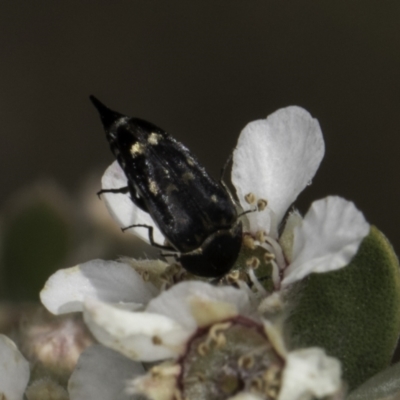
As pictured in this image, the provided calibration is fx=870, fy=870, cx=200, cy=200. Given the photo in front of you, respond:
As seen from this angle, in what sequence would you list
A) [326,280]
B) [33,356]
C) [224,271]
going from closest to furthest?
[326,280], [224,271], [33,356]

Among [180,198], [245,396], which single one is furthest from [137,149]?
[245,396]

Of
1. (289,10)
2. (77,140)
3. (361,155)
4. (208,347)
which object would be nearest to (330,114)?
(361,155)

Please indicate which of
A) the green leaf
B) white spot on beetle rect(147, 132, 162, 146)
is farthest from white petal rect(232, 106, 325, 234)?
the green leaf

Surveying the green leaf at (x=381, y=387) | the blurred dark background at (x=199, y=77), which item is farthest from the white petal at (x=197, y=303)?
the blurred dark background at (x=199, y=77)

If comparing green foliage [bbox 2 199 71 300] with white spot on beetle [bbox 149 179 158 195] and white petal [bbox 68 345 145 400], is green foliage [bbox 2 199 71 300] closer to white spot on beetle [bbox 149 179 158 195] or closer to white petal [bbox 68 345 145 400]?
white spot on beetle [bbox 149 179 158 195]

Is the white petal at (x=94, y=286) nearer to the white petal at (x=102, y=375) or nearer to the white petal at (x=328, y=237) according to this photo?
the white petal at (x=102, y=375)

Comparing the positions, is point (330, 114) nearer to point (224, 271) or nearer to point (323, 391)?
point (224, 271)

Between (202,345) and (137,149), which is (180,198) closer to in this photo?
(137,149)
